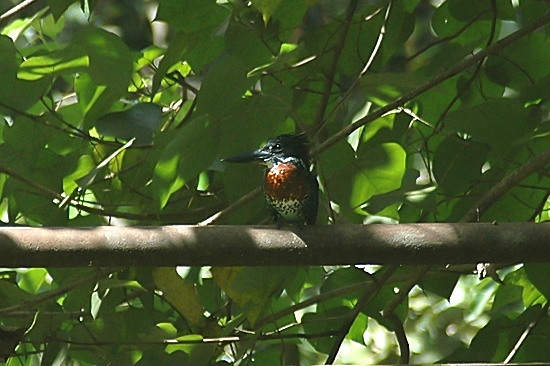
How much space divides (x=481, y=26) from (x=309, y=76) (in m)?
0.42

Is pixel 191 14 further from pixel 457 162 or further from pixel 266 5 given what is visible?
pixel 457 162

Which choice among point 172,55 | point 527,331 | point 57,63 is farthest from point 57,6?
point 527,331

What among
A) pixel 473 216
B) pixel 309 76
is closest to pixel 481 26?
pixel 309 76

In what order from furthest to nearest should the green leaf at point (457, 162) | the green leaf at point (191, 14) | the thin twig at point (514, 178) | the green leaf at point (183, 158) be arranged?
the green leaf at point (457, 162), the green leaf at point (191, 14), the thin twig at point (514, 178), the green leaf at point (183, 158)

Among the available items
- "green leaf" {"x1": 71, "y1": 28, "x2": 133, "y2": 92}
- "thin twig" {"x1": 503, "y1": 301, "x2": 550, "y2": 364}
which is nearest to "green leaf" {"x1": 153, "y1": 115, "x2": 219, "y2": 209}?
"green leaf" {"x1": 71, "y1": 28, "x2": 133, "y2": 92}

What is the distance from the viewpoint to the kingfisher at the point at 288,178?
6.15ft

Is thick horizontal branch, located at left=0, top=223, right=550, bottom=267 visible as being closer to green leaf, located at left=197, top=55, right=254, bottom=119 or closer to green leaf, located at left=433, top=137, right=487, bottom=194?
green leaf, located at left=197, top=55, right=254, bottom=119

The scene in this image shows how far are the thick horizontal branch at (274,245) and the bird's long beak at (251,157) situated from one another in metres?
0.31

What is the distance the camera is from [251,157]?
6.12 ft

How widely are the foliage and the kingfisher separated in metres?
0.04

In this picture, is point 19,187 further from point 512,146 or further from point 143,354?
point 512,146

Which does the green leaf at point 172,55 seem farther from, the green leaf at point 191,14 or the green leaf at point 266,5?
the green leaf at point 266,5

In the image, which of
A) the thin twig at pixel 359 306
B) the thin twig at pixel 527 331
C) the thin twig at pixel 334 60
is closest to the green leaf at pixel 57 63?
the thin twig at pixel 334 60

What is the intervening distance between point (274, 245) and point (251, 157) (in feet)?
1.16
